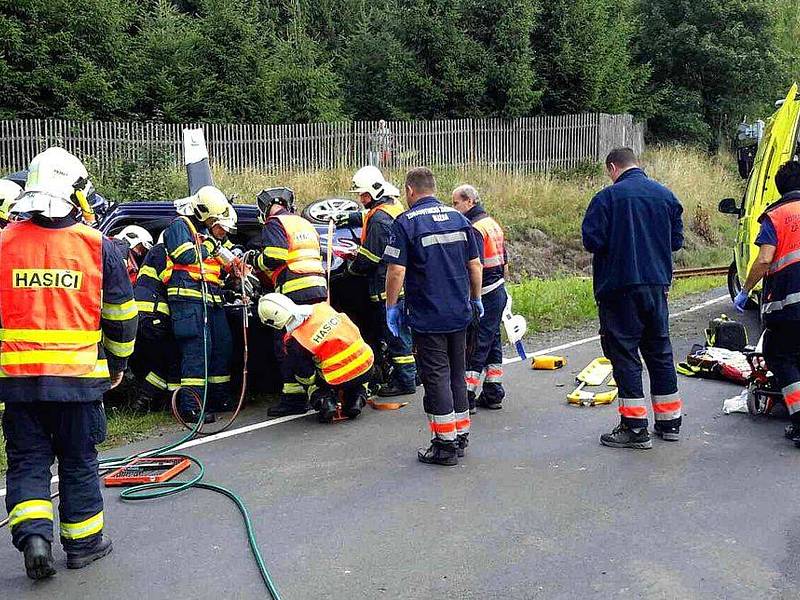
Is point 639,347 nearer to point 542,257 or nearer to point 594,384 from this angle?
point 594,384

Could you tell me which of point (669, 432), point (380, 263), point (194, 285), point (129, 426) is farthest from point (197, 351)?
point (669, 432)

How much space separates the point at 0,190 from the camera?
24.5 feet

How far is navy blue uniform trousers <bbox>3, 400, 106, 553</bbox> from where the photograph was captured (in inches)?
181

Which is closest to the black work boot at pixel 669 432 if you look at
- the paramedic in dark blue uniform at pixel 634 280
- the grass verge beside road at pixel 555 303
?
the paramedic in dark blue uniform at pixel 634 280

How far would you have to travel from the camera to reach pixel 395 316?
6.65 meters

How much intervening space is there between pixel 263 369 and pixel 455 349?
2.61m

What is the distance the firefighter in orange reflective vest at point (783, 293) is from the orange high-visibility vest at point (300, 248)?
3.49 m

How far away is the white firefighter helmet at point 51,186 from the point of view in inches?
177

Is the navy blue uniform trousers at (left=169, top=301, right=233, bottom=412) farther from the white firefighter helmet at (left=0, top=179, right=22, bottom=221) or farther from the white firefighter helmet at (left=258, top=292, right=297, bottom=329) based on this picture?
the white firefighter helmet at (left=0, top=179, right=22, bottom=221)

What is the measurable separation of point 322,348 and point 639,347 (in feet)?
8.10

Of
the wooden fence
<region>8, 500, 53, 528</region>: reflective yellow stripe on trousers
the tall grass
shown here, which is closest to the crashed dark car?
<region>8, 500, 53, 528</region>: reflective yellow stripe on trousers

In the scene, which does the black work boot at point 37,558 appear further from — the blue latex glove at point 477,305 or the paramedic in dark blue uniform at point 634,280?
the paramedic in dark blue uniform at point 634,280

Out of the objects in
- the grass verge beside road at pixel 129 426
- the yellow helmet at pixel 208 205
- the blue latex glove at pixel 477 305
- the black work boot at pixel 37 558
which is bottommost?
the grass verge beside road at pixel 129 426

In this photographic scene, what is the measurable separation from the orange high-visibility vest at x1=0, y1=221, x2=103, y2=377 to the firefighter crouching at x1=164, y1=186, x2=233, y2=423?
2998 mm
